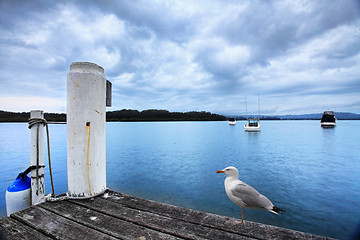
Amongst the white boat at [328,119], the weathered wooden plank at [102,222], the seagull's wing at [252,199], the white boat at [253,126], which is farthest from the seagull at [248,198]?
the white boat at [328,119]

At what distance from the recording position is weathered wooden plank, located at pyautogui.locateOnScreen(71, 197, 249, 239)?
2.01 meters

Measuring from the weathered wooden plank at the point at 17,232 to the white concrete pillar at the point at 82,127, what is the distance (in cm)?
80

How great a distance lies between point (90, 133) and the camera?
9.78ft

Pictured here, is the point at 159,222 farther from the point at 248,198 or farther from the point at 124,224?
the point at 248,198

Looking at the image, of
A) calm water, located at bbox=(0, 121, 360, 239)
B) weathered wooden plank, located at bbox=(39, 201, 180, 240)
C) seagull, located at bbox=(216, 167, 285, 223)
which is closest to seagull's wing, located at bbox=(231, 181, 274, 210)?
seagull, located at bbox=(216, 167, 285, 223)

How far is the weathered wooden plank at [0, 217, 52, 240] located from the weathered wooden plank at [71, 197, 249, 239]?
0.67 metres

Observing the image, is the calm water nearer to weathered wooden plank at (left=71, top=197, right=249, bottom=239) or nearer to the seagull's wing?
the seagull's wing

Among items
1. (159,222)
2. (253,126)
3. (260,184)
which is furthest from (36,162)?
(253,126)

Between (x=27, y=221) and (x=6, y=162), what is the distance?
18.4 meters

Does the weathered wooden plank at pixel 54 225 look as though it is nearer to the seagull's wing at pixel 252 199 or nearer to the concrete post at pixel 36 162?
the concrete post at pixel 36 162

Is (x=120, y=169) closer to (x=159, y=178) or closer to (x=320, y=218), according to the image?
(x=159, y=178)

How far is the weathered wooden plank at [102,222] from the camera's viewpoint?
78.6 inches

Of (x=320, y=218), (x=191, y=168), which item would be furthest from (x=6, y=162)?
(x=320, y=218)

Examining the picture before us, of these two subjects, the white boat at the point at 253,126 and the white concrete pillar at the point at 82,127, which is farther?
the white boat at the point at 253,126
